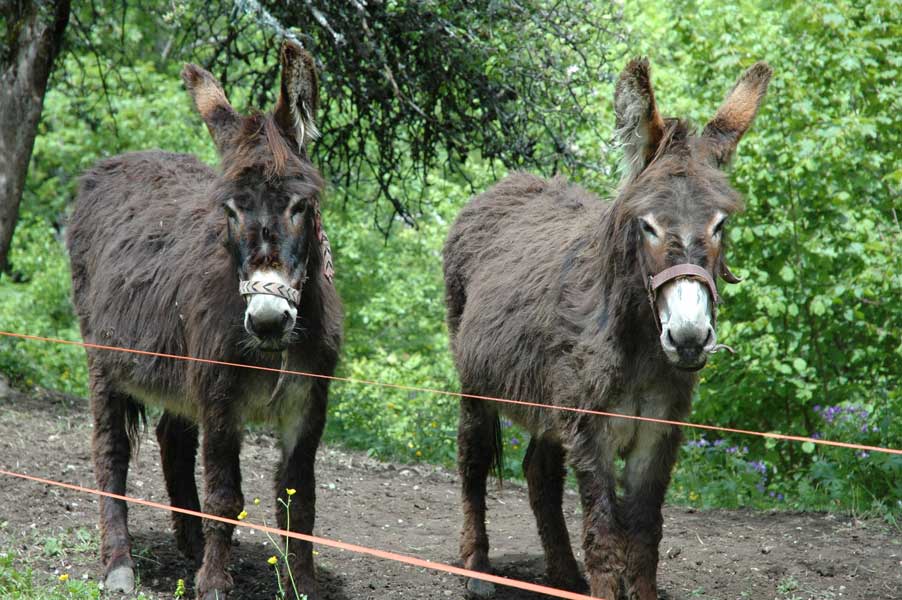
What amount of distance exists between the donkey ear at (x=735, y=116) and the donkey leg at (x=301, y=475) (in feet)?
6.56

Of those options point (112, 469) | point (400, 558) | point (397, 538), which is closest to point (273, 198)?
point (400, 558)

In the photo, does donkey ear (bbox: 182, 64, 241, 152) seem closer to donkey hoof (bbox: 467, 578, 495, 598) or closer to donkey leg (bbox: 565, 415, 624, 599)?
donkey leg (bbox: 565, 415, 624, 599)

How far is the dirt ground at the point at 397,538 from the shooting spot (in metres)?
4.97

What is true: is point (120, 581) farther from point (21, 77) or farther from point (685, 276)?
point (21, 77)

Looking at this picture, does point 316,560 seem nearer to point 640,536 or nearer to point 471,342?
point 471,342

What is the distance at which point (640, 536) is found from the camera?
421 centimetres

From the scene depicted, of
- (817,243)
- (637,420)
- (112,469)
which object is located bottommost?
(112,469)

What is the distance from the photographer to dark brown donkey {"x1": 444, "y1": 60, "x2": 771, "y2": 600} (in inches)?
148

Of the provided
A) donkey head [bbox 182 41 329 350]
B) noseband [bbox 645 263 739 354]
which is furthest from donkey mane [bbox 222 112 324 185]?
noseband [bbox 645 263 739 354]

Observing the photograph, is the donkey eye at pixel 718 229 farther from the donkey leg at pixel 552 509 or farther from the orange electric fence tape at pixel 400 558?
the donkey leg at pixel 552 509

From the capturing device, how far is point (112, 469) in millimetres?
5176

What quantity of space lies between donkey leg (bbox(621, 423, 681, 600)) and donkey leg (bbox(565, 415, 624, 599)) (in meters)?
0.11

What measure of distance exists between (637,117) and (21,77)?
557cm

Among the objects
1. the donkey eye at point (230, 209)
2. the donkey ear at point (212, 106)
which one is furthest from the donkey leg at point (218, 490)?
the donkey ear at point (212, 106)
